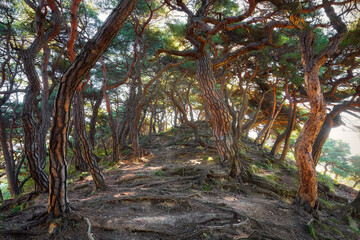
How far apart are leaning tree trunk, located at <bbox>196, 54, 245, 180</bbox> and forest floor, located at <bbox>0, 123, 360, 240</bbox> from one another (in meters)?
0.39

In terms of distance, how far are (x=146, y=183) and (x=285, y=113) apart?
37.8 feet

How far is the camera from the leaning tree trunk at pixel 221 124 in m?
5.11

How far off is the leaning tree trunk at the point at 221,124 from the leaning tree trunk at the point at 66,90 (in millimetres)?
3352

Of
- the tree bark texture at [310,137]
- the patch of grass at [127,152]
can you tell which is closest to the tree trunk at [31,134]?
the patch of grass at [127,152]

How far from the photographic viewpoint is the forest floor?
2.30 metres

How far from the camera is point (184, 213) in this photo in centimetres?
309

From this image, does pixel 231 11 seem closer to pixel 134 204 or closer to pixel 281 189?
pixel 281 189

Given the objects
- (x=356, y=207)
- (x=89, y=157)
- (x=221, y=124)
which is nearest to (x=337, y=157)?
(x=356, y=207)

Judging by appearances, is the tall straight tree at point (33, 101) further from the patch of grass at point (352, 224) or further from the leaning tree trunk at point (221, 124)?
the patch of grass at point (352, 224)

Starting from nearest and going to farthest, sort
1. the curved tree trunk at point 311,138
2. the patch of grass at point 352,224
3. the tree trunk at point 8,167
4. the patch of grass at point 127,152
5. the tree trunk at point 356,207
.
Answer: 1. the patch of grass at point 352,224
2. the curved tree trunk at point 311,138
3. the tree trunk at point 356,207
4. the tree trunk at point 8,167
5. the patch of grass at point 127,152

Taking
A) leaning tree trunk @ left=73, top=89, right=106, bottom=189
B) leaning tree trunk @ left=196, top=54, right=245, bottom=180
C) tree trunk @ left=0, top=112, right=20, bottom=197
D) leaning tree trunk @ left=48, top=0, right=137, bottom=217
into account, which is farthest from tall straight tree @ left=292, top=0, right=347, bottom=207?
→ tree trunk @ left=0, top=112, right=20, bottom=197

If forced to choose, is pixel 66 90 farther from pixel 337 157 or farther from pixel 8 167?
pixel 337 157

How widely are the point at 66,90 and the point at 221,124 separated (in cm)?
390

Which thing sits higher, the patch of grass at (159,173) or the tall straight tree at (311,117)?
the tall straight tree at (311,117)
